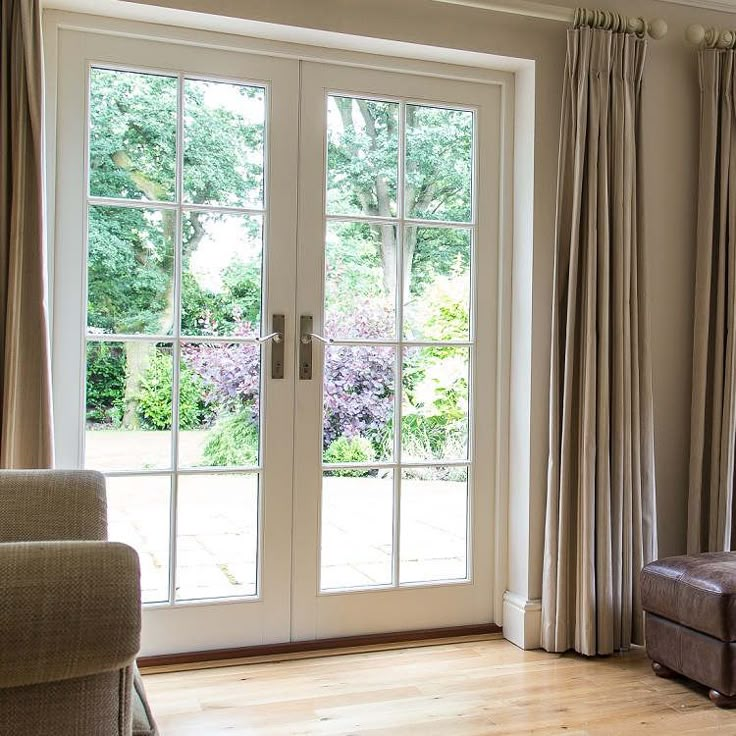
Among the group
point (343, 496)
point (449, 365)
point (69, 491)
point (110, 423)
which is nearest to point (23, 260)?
point (110, 423)

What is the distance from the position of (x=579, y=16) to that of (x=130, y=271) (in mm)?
1832

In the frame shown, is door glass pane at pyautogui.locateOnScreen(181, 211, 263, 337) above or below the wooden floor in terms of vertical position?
above

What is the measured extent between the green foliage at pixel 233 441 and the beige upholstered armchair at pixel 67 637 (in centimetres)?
166

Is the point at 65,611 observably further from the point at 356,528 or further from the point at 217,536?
the point at 356,528

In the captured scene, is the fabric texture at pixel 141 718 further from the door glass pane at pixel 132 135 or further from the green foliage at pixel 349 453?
the door glass pane at pixel 132 135

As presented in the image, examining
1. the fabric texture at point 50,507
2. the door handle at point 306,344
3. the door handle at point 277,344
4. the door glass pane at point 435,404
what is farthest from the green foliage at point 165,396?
the fabric texture at point 50,507

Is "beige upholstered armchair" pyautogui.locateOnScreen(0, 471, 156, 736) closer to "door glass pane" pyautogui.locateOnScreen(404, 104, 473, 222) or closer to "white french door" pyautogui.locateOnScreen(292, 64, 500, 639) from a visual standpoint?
"white french door" pyautogui.locateOnScreen(292, 64, 500, 639)

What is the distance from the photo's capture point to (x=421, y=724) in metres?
2.47

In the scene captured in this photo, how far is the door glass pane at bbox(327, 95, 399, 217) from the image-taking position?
10.2ft

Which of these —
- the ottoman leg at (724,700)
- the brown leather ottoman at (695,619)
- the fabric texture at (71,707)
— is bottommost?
the ottoman leg at (724,700)

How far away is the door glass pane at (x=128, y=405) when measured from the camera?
9.32 ft

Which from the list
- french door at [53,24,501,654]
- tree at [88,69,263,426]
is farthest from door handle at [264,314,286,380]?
tree at [88,69,263,426]

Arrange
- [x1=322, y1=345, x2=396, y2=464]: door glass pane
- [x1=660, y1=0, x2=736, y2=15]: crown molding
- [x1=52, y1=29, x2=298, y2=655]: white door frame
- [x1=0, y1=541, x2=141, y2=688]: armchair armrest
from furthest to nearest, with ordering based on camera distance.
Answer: [x1=660, y1=0, x2=736, y2=15]: crown molding, [x1=322, y1=345, x2=396, y2=464]: door glass pane, [x1=52, y1=29, x2=298, y2=655]: white door frame, [x1=0, y1=541, x2=141, y2=688]: armchair armrest

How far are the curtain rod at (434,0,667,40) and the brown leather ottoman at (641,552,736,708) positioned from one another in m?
1.91
